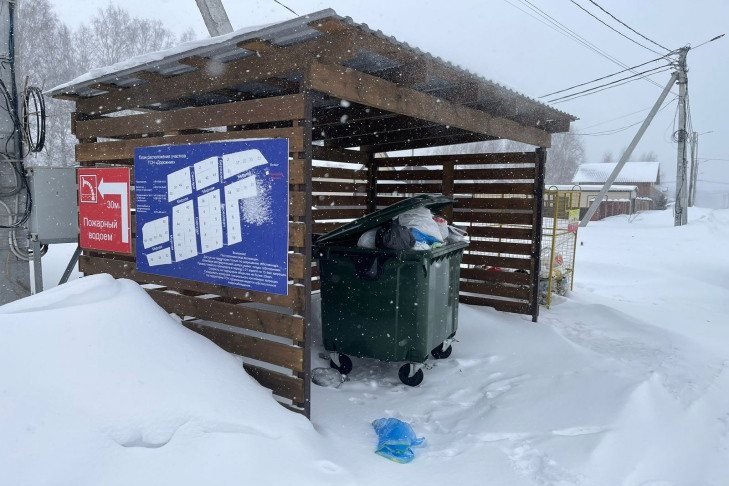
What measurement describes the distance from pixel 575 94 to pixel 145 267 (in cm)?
1695

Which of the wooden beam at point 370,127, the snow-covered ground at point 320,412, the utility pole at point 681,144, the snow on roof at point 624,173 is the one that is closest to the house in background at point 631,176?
the snow on roof at point 624,173

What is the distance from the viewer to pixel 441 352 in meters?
4.79

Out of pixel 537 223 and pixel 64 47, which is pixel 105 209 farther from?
pixel 64 47

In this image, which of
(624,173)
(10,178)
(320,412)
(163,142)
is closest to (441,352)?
(320,412)

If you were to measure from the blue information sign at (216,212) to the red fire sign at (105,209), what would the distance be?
0.35 meters

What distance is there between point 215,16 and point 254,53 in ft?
14.9

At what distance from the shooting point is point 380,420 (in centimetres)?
331

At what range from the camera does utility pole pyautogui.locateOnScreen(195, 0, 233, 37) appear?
7.07m

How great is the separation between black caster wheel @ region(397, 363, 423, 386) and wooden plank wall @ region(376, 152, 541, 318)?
2.45m

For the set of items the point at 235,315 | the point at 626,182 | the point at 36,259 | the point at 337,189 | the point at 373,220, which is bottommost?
the point at 235,315

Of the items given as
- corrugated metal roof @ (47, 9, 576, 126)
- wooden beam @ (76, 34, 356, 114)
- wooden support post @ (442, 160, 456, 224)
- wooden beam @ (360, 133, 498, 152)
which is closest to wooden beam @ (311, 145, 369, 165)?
wooden beam @ (360, 133, 498, 152)

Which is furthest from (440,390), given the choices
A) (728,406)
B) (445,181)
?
(445,181)

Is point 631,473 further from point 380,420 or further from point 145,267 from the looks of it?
point 145,267

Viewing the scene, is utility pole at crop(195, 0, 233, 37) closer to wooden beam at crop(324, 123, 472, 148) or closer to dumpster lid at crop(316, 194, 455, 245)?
wooden beam at crop(324, 123, 472, 148)
